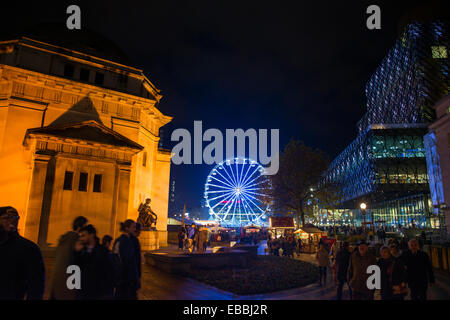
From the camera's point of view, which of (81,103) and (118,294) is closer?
(118,294)

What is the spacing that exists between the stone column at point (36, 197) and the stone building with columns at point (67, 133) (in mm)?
62

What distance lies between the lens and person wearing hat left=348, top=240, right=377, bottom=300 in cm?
746

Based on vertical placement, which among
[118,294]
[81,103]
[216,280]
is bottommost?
[216,280]

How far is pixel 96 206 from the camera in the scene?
78.2 feet

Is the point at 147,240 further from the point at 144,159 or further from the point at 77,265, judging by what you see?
the point at 77,265

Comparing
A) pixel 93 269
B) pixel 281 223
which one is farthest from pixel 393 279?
pixel 281 223

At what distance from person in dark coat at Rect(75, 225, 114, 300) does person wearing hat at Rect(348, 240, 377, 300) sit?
19.8 feet

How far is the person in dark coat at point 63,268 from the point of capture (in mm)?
4820

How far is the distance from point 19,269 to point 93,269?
1.12 m

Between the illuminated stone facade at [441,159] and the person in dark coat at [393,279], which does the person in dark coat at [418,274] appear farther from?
the illuminated stone facade at [441,159]

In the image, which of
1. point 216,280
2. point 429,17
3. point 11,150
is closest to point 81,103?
point 11,150

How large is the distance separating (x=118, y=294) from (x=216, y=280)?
7.36 metres

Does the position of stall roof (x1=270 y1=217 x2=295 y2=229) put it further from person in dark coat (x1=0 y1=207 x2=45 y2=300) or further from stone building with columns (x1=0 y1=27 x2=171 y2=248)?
person in dark coat (x1=0 y1=207 x2=45 y2=300)
